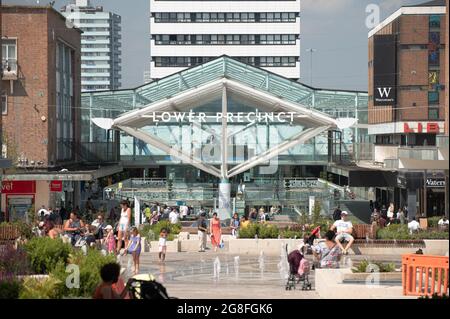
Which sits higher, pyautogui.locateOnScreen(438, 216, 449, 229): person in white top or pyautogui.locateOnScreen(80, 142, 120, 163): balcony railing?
pyautogui.locateOnScreen(80, 142, 120, 163): balcony railing

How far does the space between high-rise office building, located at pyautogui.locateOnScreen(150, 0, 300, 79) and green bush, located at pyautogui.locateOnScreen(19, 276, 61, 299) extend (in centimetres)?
8266

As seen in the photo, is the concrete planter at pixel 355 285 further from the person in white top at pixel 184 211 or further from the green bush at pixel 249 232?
the person in white top at pixel 184 211

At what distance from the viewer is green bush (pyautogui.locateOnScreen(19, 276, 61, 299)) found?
51.1 feet

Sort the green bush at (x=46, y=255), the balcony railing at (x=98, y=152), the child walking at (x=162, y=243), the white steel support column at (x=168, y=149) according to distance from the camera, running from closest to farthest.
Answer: the green bush at (x=46, y=255), the child walking at (x=162, y=243), the white steel support column at (x=168, y=149), the balcony railing at (x=98, y=152)

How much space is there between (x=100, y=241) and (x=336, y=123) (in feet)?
70.9

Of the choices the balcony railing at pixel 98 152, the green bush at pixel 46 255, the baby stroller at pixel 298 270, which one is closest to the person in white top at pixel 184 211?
the balcony railing at pixel 98 152

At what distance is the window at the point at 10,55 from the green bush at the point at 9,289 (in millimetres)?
32909

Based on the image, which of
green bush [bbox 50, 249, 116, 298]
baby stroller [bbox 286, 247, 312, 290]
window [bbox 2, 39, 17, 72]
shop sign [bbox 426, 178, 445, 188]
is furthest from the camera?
window [bbox 2, 39, 17, 72]

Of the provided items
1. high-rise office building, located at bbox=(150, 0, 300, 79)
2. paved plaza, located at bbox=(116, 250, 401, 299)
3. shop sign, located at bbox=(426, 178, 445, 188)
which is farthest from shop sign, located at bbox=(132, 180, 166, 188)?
high-rise office building, located at bbox=(150, 0, 300, 79)

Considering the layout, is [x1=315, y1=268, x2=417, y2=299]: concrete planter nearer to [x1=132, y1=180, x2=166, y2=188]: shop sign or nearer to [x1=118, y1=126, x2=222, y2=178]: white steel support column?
[x1=118, y1=126, x2=222, y2=178]: white steel support column

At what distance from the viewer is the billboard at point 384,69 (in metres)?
59.6

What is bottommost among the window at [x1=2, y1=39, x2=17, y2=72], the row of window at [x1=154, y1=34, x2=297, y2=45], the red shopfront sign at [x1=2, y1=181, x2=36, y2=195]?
the red shopfront sign at [x1=2, y1=181, x2=36, y2=195]

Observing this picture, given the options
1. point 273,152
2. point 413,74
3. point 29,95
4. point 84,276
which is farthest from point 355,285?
point 413,74
